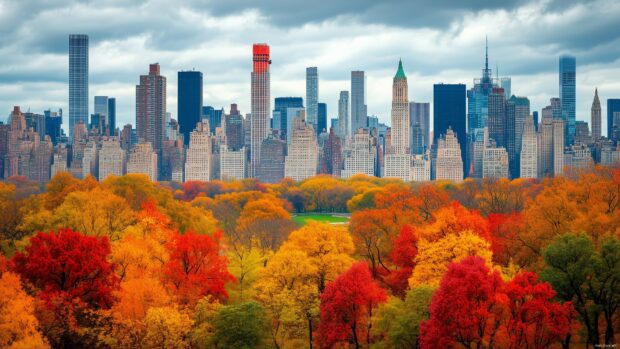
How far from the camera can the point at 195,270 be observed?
60.3 m

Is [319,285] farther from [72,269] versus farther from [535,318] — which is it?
[535,318]

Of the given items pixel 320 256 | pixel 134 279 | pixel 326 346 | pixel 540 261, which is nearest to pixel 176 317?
pixel 134 279

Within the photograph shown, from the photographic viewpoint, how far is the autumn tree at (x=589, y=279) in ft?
165

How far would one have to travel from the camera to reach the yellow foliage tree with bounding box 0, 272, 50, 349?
4713 centimetres

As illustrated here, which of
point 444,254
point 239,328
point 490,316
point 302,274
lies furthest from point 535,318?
point 302,274

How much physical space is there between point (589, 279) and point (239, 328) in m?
18.9

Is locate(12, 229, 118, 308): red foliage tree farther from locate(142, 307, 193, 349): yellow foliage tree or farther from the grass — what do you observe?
the grass

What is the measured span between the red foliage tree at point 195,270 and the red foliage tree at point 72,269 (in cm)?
389

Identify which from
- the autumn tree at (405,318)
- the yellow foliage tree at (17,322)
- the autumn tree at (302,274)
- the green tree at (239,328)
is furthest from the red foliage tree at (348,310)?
the yellow foliage tree at (17,322)

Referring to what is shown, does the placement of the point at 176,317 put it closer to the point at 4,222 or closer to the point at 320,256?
the point at 320,256

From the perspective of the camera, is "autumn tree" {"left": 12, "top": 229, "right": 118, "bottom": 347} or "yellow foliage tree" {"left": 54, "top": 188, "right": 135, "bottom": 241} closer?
"autumn tree" {"left": 12, "top": 229, "right": 118, "bottom": 347}

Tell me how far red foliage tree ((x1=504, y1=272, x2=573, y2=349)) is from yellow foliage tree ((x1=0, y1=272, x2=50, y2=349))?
23274mm

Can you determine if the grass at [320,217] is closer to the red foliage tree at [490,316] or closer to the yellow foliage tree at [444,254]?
the yellow foliage tree at [444,254]

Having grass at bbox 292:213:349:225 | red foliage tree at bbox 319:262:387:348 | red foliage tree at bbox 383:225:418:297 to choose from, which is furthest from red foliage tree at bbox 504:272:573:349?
grass at bbox 292:213:349:225
